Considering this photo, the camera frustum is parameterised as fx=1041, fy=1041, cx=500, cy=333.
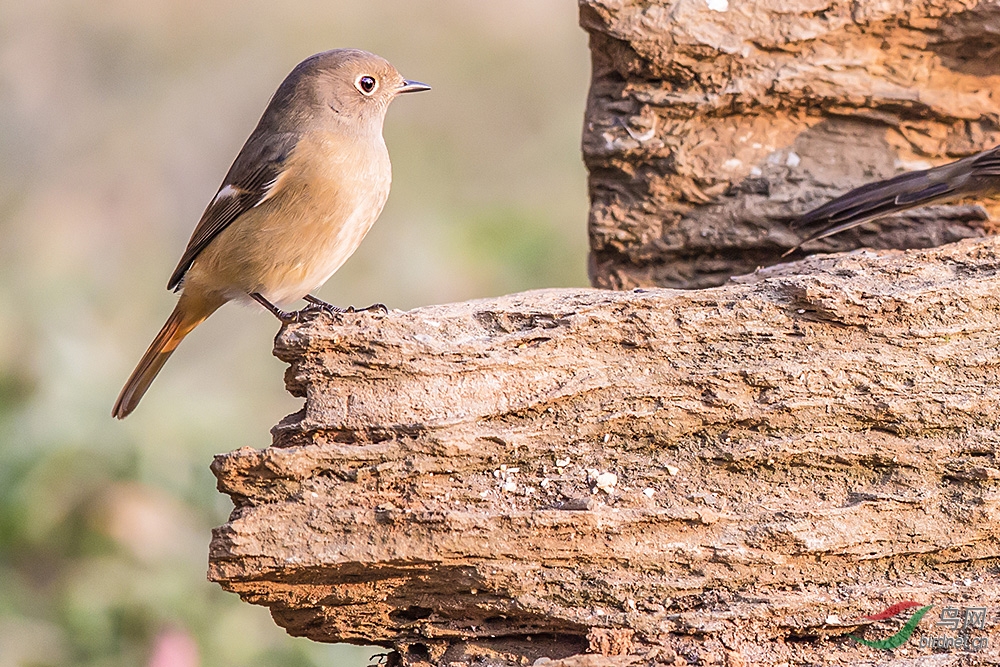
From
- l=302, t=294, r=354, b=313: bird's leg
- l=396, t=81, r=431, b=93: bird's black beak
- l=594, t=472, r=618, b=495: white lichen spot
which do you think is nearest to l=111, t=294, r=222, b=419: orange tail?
l=302, t=294, r=354, b=313: bird's leg

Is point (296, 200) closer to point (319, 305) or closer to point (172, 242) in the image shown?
point (319, 305)

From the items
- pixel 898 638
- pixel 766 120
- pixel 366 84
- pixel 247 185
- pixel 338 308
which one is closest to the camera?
pixel 898 638

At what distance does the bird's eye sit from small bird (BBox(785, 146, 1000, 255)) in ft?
6.78

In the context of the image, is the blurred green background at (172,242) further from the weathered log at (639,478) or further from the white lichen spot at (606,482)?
the white lichen spot at (606,482)

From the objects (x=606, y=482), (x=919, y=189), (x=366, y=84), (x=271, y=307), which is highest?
(x=366, y=84)

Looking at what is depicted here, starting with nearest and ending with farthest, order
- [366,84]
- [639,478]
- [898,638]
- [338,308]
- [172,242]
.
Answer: [898,638] → [639,478] → [338,308] → [366,84] → [172,242]

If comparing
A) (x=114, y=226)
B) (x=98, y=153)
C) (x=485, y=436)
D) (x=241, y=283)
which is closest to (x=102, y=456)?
(x=241, y=283)

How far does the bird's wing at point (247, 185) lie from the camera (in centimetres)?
441

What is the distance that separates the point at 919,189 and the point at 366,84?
2.42 metres

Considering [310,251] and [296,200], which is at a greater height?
[296,200]

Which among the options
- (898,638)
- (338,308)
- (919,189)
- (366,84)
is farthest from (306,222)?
(898,638)

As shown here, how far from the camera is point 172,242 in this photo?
1190 cm

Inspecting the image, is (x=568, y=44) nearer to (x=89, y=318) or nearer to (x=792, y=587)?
(x=89, y=318)

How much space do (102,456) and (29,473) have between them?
409 millimetres
